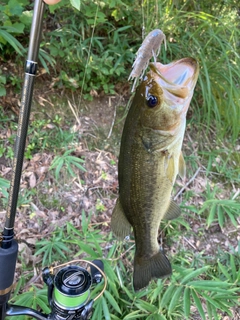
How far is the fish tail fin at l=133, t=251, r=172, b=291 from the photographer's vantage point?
1.43 m

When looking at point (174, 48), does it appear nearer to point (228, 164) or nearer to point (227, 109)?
point (227, 109)

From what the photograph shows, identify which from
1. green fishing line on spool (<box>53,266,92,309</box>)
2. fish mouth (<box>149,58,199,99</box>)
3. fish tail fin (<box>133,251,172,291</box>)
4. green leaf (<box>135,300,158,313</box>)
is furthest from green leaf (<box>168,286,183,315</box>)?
fish mouth (<box>149,58,199,99</box>)

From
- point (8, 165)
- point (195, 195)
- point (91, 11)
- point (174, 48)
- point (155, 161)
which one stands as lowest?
point (195, 195)

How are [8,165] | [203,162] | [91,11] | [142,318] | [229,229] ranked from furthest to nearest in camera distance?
[203,162]
[229,229]
[91,11]
[8,165]
[142,318]

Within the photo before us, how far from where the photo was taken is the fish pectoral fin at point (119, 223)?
1.34 metres

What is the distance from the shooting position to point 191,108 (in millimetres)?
3316

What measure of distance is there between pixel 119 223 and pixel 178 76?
647mm

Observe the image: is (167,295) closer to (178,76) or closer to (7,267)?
(7,267)

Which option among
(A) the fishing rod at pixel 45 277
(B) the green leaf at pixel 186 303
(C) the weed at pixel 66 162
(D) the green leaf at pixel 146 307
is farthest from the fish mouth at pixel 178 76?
(C) the weed at pixel 66 162

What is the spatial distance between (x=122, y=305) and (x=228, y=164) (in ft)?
6.30

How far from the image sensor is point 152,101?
114 cm

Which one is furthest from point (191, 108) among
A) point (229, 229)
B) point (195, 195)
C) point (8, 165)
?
point (8, 165)

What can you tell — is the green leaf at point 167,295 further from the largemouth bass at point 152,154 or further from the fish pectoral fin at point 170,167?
the fish pectoral fin at point 170,167

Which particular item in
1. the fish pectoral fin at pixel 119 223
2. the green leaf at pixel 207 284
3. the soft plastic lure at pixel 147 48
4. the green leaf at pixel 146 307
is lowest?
the green leaf at pixel 146 307
